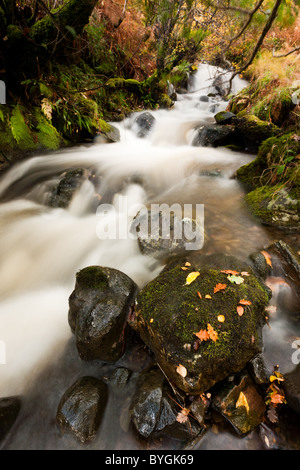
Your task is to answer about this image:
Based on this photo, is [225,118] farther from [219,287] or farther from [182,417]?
[182,417]

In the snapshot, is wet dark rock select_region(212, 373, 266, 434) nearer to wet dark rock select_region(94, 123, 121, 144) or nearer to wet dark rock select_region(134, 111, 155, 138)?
wet dark rock select_region(94, 123, 121, 144)

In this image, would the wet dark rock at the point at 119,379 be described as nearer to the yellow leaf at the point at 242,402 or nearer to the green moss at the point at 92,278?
the green moss at the point at 92,278

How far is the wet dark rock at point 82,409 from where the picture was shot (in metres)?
1.98

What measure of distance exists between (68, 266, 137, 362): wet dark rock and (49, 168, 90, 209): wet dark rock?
96.7 inches

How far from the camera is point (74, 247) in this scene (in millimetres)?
3992

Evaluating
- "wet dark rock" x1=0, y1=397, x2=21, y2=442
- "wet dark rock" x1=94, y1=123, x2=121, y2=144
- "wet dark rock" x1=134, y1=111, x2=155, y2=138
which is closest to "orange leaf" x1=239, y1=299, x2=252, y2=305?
"wet dark rock" x1=0, y1=397, x2=21, y2=442

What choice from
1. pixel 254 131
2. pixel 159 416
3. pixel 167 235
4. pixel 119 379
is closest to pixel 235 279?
pixel 167 235

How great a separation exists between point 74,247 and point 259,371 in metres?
3.24

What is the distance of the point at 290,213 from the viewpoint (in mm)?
3822

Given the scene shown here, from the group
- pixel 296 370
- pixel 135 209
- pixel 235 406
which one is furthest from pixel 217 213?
pixel 235 406

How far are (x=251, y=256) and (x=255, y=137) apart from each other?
506cm

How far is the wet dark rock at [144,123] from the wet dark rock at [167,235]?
6330 millimetres

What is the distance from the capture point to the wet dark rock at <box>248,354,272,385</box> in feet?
6.95
